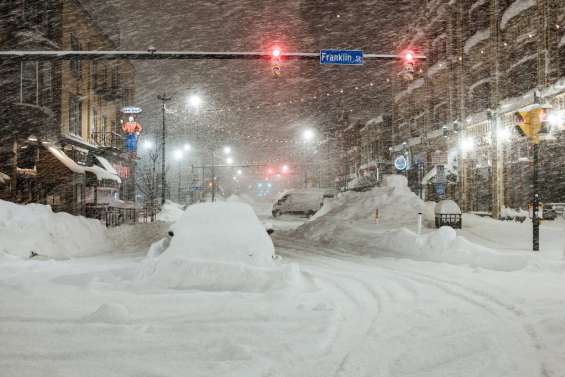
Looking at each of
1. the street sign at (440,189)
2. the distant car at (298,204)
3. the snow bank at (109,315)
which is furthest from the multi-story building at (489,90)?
the snow bank at (109,315)

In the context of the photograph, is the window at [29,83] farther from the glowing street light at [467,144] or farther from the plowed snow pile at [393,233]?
the glowing street light at [467,144]

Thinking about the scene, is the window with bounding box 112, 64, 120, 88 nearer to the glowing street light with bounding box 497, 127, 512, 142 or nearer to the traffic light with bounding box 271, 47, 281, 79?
the traffic light with bounding box 271, 47, 281, 79

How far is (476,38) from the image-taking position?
3103 centimetres

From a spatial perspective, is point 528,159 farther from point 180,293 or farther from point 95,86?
point 95,86

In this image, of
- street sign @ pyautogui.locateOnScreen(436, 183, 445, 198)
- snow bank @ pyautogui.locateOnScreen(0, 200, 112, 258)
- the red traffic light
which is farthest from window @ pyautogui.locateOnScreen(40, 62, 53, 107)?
street sign @ pyautogui.locateOnScreen(436, 183, 445, 198)

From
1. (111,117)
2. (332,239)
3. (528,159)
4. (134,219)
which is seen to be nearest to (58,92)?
(134,219)

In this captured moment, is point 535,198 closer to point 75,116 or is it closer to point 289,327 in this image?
point 289,327

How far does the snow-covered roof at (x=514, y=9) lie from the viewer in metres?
24.9

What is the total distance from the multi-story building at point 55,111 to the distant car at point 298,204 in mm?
13190

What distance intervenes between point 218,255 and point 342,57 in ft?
25.6

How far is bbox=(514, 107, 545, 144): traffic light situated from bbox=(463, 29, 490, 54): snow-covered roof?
19.1 meters

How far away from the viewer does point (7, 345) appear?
5.38 metres

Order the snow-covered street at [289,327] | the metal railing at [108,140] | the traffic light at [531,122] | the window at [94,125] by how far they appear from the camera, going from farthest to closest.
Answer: the metal railing at [108,140], the window at [94,125], the traffic light at [531,122], the snow-covered street at [289,327]

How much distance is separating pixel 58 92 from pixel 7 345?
2612 cm
